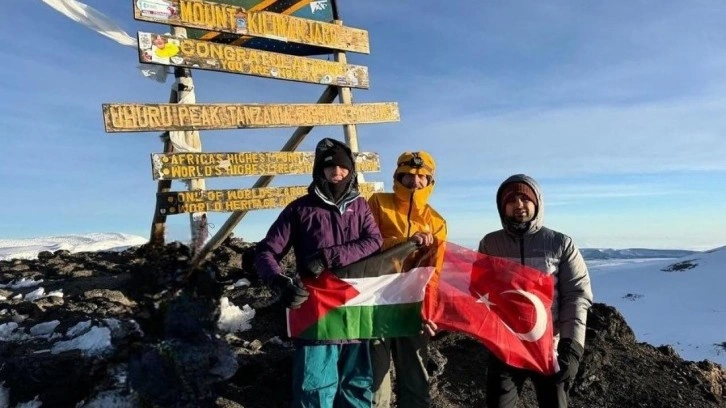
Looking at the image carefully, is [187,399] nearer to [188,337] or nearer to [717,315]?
[188,337]

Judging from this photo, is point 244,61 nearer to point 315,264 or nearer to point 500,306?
point 315,264

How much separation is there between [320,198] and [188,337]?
1.71 m

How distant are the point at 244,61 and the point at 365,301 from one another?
14.0 feet

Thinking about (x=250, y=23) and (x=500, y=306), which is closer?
(x=500, y=306)

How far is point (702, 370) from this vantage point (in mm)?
6270

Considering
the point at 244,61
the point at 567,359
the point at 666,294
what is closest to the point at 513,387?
the point at 567,359

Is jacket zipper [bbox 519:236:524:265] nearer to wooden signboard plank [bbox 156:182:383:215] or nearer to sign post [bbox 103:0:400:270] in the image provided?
wooden signboard plank [bbox 156:182:383:215]

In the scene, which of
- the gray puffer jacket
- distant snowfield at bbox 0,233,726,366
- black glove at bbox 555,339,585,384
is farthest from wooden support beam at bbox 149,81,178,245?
distant snowfield at bbox 0,233,726,366

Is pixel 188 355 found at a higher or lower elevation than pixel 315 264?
lower

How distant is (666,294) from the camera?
19.6 meters

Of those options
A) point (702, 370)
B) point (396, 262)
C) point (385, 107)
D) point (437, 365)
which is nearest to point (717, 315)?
point (702, 370)

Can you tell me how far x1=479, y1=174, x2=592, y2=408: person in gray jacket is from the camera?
3.70 m

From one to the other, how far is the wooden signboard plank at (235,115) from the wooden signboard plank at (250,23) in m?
0.95

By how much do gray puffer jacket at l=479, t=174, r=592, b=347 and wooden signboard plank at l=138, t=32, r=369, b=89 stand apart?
4.30m
